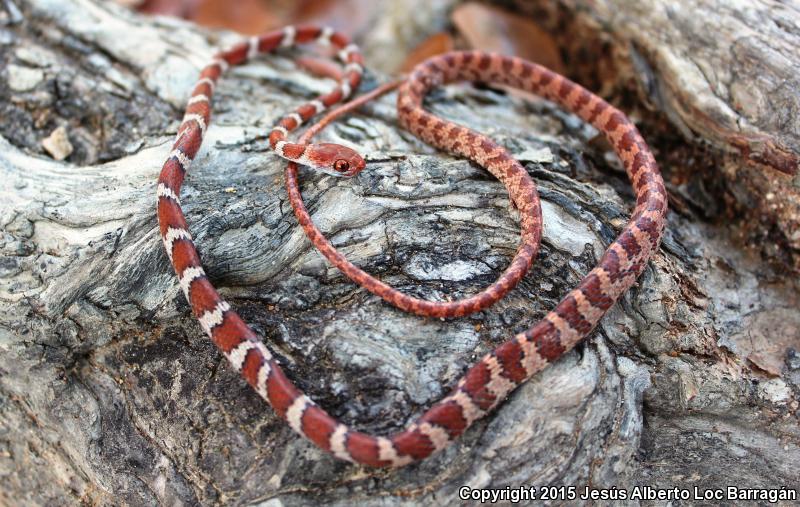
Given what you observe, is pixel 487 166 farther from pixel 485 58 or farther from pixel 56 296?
pixel 56 296

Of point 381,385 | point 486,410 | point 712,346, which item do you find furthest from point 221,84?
point 712,346

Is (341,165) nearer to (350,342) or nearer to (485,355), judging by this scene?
(350,342)

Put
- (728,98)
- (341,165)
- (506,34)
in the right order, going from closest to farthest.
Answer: (341,165), (728,98), (506,34)

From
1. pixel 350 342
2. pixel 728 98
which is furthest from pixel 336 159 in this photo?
pixel 728 98

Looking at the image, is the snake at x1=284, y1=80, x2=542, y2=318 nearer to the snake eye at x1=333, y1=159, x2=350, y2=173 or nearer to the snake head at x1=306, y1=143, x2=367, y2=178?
the snake head at x1=306, y1=143, x2=367, y2=178

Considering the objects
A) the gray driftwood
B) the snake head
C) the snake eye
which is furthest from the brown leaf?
the snake eye

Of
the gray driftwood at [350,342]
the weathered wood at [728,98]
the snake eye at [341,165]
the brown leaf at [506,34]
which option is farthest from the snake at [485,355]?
the brown leaf at [506,34]
